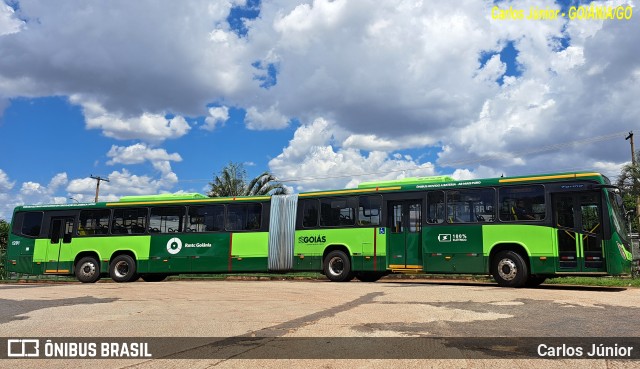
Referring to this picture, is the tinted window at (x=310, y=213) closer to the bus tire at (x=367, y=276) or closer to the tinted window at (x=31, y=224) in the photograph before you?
the bus tire at (x=367, y=276)

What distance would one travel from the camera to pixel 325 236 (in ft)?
56.2

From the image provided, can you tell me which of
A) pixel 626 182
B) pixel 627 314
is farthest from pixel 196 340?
pixel 626 182

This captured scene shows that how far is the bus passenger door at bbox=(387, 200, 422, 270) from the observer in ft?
51.2

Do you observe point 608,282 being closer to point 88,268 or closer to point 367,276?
point 367,276

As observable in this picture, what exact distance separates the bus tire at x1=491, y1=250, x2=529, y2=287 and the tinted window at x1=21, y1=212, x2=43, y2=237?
Result: 1650cm

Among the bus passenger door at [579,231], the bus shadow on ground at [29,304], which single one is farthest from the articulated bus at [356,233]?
the bus shadow on ground at [29,304]

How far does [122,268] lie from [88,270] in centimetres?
127

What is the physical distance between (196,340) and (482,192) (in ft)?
34.6

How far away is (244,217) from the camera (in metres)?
18.2

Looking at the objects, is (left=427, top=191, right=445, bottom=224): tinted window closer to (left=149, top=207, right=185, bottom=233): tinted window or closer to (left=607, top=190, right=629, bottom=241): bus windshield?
(left=607, top=190, right=629, bottom=241): bus windshield

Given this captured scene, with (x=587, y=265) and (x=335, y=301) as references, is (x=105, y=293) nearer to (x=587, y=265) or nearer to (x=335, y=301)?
(x=335, y=301)

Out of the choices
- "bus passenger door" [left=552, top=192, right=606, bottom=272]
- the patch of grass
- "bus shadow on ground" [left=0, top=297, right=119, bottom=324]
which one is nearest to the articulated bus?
"bus passenger door" [left=552, top=192, right=606, bottom=272]

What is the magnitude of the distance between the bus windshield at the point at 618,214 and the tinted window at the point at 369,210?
6538mm

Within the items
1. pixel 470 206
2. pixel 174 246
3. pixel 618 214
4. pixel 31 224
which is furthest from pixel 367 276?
pixel 31 224
